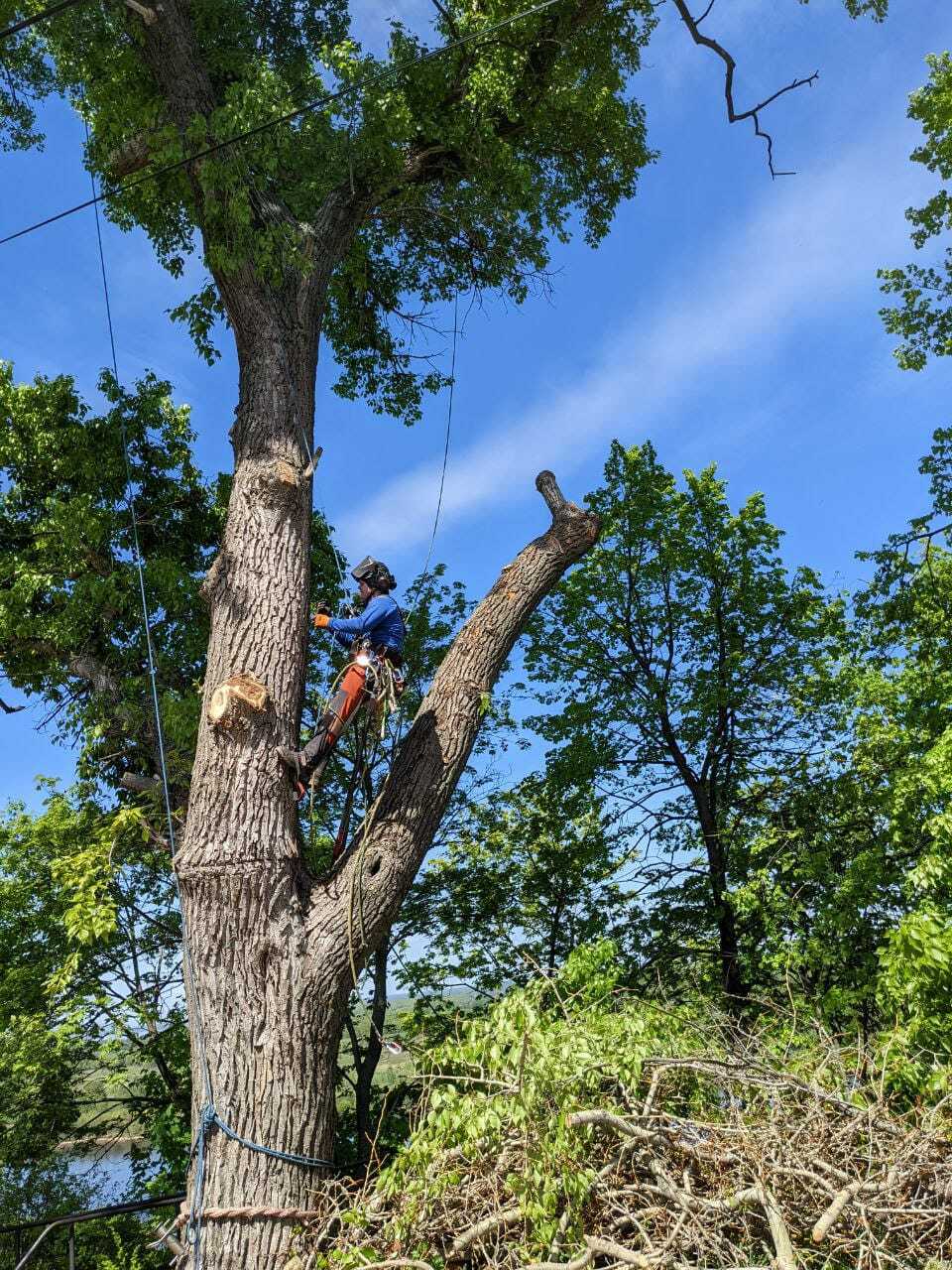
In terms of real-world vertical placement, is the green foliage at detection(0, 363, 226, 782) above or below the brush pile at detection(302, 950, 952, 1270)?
above

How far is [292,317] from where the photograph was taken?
5.95 m

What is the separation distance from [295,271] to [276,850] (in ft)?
13.2

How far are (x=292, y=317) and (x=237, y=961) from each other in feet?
13.4

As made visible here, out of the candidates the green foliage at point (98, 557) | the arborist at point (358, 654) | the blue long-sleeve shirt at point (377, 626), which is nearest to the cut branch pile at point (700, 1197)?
the arborist at point (358, 654)

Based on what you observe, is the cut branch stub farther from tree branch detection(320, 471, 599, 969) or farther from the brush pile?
the brush pile

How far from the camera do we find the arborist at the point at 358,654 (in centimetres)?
458

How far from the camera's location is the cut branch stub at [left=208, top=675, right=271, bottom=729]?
14.4 ft

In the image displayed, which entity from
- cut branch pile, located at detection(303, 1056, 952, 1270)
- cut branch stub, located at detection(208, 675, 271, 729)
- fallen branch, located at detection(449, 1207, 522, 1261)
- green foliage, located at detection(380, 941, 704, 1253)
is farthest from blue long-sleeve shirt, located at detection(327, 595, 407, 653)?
fallen branch, located at detection(449, 1207, 522, 1261)

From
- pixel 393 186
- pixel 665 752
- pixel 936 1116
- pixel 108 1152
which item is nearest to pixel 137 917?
pixel 108 1152

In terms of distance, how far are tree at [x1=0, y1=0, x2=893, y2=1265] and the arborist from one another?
0.62ft

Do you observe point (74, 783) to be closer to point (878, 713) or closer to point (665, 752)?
point (665, 752)

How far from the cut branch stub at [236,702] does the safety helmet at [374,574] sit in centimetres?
138

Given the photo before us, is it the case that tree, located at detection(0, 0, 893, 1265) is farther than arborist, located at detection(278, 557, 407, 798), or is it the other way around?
arborist, located at detection(278, 557, 407, 798)

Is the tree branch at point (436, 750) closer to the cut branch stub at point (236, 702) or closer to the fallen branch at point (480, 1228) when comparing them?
the cut branch stub at point (236, 702)
